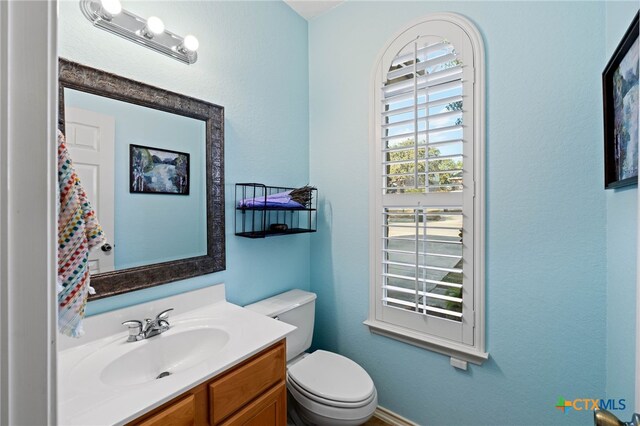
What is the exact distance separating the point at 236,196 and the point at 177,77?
610 millimetres

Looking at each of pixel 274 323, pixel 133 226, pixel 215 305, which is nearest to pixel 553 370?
pixel 274 323

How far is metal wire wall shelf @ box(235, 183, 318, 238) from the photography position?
5.15 feet

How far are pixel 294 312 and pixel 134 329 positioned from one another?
30.9 inches

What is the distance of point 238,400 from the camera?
102cm

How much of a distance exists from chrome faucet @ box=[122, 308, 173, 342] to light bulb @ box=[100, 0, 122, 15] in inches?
45.4

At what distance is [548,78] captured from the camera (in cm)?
126

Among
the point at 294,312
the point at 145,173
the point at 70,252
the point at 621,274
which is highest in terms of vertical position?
the point at 145,173

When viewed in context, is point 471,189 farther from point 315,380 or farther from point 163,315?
point 163,315

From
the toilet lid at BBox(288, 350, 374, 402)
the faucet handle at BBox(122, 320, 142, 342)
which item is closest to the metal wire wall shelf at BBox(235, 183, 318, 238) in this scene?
the faucet handle at BBox(122, 320, 142, 342)

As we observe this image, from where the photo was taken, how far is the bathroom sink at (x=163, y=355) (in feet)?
3.38

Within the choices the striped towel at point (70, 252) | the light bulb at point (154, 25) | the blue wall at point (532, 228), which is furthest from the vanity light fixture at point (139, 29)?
the blue wall at point (532, 228)

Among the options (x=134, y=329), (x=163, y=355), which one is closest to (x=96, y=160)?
(x=134, y=329)

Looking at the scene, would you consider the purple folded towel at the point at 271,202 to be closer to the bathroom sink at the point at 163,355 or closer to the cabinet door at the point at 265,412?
the bathroom sink at the point at 163,355

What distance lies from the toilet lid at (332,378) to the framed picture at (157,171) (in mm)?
1053
